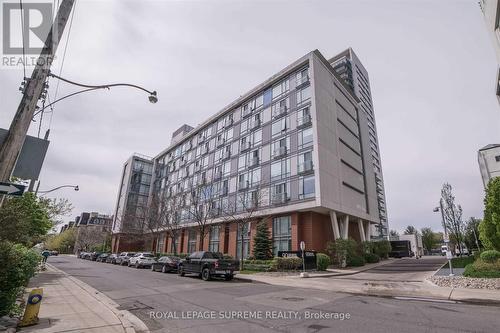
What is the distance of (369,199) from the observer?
4316 cm

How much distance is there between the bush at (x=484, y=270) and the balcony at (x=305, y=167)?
16596mm

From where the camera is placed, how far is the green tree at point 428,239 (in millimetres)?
88312

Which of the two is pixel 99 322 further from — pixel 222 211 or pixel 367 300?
pixel 222 211

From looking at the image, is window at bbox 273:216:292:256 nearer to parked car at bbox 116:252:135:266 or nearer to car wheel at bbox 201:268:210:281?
car wheel at bbox 201:268:210:281

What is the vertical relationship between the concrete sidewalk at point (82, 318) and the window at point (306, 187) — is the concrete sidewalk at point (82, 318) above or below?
below

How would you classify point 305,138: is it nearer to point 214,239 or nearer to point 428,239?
point 214,239

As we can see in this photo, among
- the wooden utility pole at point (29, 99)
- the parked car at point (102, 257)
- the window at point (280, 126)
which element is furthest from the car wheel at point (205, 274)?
the parked car at point (102, 257)

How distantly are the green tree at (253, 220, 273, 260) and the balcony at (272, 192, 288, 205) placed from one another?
3121 mm

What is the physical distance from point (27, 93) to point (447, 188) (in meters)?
50.0

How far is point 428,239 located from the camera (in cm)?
8894

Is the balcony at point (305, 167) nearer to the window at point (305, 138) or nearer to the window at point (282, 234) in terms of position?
the window at point (305, 138)

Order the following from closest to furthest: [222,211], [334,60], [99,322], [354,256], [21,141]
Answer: [21,141]
[99,322]
[354,256]
[222,211]
[334,60]

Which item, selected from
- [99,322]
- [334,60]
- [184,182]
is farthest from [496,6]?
[334,60]

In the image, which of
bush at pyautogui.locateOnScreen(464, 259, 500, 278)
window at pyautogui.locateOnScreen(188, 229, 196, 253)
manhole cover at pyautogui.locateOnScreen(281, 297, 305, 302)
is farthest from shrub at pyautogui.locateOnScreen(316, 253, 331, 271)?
window at pyautogui.locateOnScreen(188, 229, 196, 253)
